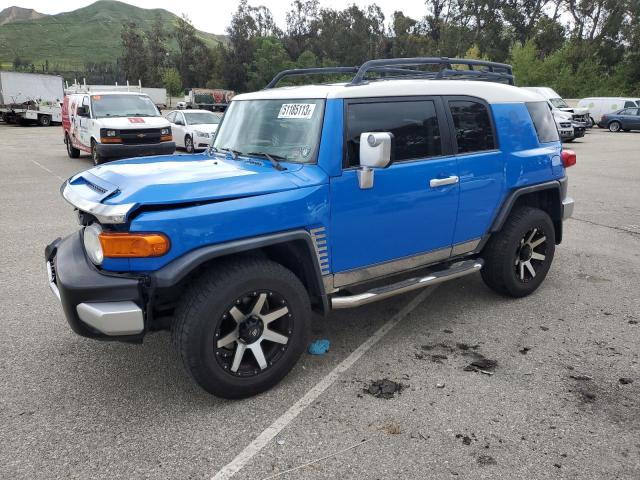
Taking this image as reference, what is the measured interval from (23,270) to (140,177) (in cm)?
323

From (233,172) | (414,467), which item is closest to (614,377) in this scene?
(414,467)

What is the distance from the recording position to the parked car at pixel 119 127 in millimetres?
12430

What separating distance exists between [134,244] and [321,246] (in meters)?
1.18

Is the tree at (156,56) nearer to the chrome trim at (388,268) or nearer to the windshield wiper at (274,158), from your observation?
the windshield wiper at (274,158)

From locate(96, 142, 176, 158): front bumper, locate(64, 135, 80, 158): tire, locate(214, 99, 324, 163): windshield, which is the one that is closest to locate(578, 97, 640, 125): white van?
locate(96, 142, 176, 158): front bumper

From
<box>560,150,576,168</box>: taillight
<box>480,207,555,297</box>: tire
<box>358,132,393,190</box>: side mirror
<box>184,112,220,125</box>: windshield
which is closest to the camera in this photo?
<box>358,132,393,190</box>: side mirror

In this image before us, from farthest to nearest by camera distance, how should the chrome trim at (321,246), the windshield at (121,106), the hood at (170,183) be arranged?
the windshield at (121,106), the chrome trim at (321,246), the hood at (170,183)

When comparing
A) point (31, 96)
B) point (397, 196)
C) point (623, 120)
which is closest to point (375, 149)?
point (397, 196)

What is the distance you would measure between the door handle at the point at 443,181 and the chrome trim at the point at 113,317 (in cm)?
223

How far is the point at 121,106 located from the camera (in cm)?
1350

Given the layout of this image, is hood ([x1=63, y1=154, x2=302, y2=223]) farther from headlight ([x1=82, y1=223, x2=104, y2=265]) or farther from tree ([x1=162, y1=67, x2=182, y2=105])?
tree ([x1=162, y1=67, x2=182, y2=105])

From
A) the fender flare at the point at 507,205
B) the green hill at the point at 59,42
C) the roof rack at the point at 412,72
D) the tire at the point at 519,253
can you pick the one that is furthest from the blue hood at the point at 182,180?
the green hill at the point at 59,42

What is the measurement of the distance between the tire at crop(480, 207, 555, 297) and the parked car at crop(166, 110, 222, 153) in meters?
11.9

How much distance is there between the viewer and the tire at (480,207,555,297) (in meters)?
4.47
